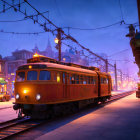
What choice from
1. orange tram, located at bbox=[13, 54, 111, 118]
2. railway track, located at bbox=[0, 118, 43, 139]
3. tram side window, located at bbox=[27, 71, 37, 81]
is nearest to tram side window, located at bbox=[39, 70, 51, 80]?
orange tram, located at bbox=[13, 54, 111, 118]

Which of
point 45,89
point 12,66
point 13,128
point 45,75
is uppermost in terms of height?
point 12,66

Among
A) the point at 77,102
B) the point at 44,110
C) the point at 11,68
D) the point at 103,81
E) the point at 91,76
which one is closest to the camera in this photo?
the point at 44,110

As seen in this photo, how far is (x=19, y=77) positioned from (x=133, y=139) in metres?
6.96

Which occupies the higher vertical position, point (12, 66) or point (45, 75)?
point (12, 66)

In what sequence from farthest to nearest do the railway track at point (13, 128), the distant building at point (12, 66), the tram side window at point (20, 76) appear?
1. the distant building at point (12, 66)
2. the tram side window at point (20, 76)
3. the railway track at point (13, 128)

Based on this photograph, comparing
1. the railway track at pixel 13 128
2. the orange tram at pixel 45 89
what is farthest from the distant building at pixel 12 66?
the railway track at pixel 13 128

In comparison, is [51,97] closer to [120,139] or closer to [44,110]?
[44,110]

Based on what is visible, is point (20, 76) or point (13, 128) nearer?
point (13, 128)

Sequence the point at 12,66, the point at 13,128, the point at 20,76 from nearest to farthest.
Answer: the point at 13,128 → the point at 20,76 → the point at 12,66

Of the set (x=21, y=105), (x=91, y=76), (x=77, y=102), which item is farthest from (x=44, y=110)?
(x=91, y=76)

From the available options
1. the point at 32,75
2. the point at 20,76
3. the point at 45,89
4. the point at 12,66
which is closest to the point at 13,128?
the point at 45,89

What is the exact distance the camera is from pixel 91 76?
1448 centimetres

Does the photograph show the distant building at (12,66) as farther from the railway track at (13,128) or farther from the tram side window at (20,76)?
the railway track at (13,128)

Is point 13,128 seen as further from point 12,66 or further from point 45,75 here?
point 12,66
